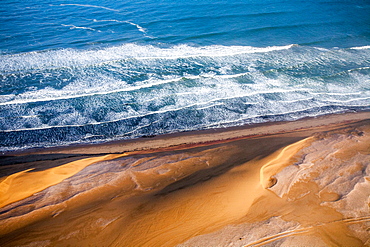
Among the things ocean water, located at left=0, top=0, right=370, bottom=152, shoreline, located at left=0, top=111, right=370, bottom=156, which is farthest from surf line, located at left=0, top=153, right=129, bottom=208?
ocean water, located at left=0, top=0, right=370, bottom=152

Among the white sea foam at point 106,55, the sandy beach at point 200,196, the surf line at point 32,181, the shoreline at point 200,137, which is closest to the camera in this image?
the sandy beach at point 200,196

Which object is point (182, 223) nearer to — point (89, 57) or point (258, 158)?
point (258, 158)

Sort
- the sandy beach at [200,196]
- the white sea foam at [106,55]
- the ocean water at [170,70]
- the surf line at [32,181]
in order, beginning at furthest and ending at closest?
the white sea foam at [106,55], the ocean water at [170,70], the surf line at [32,181], the sandy beach at [200,196]

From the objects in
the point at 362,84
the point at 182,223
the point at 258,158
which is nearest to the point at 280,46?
the point at 362,84

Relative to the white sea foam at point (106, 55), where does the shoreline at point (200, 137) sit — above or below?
below

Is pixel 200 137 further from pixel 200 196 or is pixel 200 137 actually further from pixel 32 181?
pixel 32 181

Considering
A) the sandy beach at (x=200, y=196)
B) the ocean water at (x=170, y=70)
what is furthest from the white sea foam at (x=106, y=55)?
the sandy beach at (x=200, y=196)

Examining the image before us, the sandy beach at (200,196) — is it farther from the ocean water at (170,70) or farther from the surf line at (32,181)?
the ocean water at (170,70)
